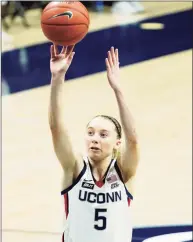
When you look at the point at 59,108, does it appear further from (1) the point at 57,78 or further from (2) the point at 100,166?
(2) the point at 100,166

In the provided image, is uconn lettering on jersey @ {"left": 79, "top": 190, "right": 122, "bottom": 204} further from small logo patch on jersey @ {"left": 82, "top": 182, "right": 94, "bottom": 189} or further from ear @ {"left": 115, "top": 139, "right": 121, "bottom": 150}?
ear @ {"left": 115, "top": 139, "right": 121, "bottom": 150}

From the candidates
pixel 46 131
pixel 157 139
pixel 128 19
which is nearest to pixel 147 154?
pixel 157 139

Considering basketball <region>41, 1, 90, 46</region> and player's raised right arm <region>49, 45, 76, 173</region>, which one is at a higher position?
basketball <region>41, 1, 90, 46</region>

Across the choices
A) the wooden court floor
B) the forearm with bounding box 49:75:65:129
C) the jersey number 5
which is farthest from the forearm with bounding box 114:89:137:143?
the wooden court floor

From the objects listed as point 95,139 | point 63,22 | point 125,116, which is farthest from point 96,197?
point 63,22

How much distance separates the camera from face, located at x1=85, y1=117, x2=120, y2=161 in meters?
2.81

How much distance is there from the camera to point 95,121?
285 cm

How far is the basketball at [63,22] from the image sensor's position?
284 centimetres

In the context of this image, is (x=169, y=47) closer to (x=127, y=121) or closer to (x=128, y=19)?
(x=128, y=19)

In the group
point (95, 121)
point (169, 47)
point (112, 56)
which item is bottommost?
point (95, 121)

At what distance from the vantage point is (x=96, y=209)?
282 cm

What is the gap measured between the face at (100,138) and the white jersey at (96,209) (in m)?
0.08

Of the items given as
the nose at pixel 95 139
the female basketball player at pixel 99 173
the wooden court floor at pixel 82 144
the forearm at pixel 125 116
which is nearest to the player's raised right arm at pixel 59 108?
the female basketball player at pixel 99 173

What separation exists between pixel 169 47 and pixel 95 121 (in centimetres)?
625
